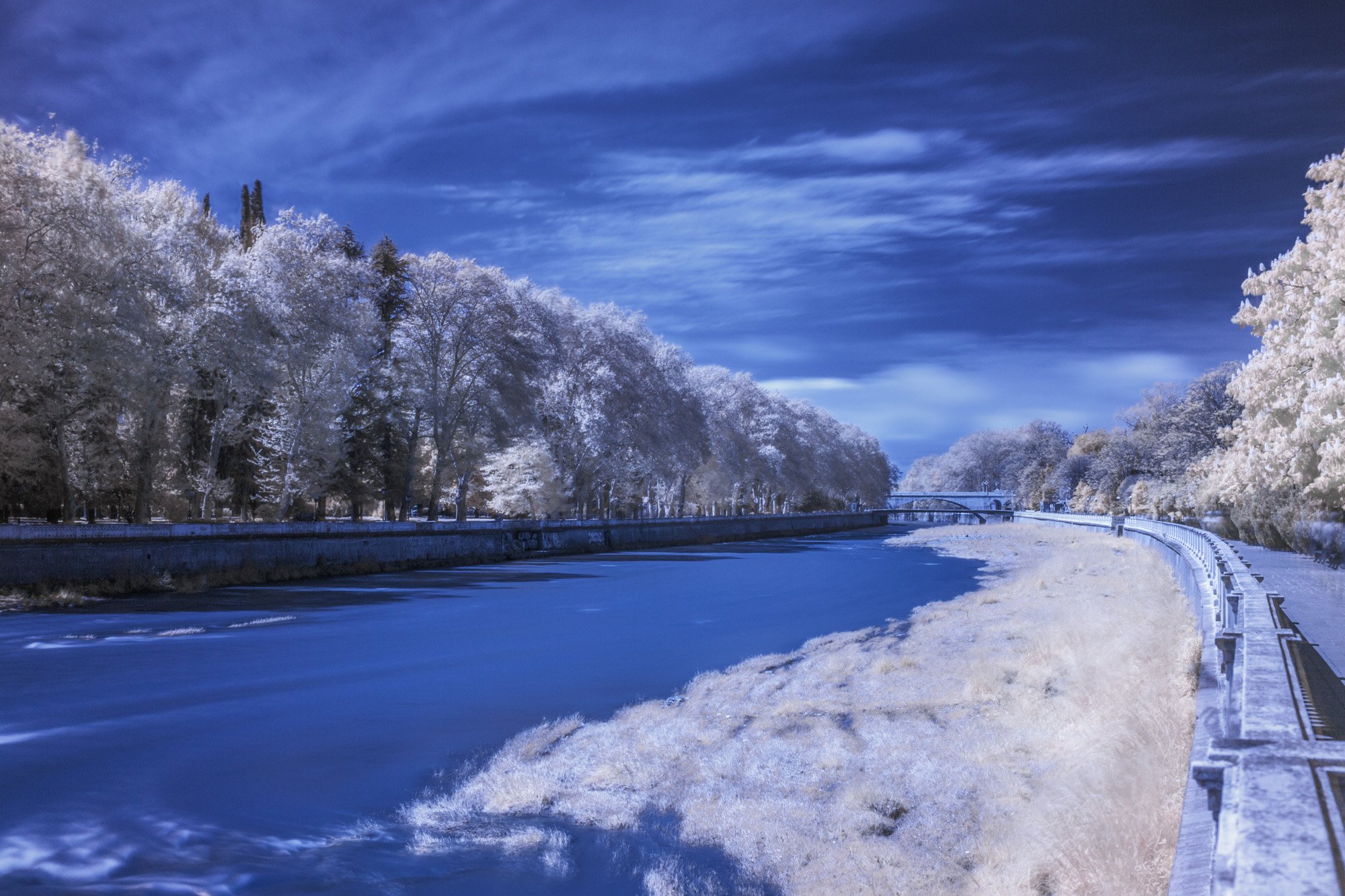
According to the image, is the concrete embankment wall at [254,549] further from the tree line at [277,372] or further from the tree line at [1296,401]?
the tree line at [1296,401]

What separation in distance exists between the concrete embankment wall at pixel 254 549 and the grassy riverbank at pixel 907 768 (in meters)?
18.2

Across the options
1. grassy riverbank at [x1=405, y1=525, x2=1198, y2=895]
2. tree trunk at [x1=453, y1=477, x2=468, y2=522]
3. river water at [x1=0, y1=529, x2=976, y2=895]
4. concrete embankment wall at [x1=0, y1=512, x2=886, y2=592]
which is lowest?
river water at [x1=0, y1=529, x2=976, y2=895]

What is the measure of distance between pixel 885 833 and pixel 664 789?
8.22 feet

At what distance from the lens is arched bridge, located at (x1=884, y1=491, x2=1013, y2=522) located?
132750 millimetres

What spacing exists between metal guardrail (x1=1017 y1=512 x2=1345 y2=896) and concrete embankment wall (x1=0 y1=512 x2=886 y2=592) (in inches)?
1024

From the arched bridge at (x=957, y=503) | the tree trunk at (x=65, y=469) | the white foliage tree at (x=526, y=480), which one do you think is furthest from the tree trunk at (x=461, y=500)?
the arched bridge at (x=957, y=503)

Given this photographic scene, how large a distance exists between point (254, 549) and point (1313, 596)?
2839 centimetres

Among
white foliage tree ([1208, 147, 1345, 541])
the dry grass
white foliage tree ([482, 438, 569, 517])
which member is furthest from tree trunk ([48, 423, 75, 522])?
white foliage tree ([1208, 147, 1345, 541])

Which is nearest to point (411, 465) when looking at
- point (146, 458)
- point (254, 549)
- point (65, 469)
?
point (254, 549)

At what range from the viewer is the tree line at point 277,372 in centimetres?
2636

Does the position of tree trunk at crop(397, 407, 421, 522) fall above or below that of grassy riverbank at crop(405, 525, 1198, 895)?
above

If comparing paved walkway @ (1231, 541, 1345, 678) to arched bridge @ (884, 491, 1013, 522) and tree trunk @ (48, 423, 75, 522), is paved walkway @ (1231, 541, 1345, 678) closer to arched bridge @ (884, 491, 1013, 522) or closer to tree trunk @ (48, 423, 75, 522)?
tree trunk @ (48, 423, 75, 522)

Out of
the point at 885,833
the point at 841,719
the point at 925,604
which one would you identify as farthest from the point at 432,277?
the point at 885,833

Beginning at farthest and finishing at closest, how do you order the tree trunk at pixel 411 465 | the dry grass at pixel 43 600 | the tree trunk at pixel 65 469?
the tree trunk at pixel 411 465 < the tree trunk at pixel 65 469 < the dry grass at pixel 43 600
